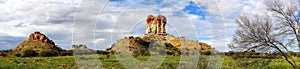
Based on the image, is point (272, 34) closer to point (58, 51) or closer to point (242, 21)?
point (242, 21)

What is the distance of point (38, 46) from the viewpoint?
6631cm

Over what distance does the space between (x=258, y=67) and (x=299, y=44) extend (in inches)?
114

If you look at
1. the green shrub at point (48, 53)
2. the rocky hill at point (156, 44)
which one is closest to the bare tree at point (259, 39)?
the rocky hill at point (156, 44)

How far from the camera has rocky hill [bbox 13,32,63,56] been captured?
199 ft

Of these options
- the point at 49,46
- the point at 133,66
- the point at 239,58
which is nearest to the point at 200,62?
the point at 133,66

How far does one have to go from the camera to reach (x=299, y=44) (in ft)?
86.6

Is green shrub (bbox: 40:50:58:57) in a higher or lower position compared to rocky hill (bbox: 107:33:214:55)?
lower

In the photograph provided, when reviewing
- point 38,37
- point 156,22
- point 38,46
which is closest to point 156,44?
point 156,22

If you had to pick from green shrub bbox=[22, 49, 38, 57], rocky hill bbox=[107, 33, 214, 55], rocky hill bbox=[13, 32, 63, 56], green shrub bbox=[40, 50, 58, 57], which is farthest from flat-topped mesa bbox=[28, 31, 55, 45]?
rocky hill bbox=[107, 33, 214, 55]

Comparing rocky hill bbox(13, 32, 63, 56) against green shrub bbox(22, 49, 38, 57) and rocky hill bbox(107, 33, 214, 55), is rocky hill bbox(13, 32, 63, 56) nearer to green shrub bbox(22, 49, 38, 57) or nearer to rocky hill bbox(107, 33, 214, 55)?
green shrub bbox(22, 49, 38, 57)

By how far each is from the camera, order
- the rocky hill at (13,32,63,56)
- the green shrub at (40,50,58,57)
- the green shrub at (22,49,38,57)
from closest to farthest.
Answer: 1. the green shrub at (40,50,58,57)
2. the green shrub at (22,49,38,57)
3. the rocky hill at (13,32,63,56)

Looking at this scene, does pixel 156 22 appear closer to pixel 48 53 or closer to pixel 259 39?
pixel 48 53

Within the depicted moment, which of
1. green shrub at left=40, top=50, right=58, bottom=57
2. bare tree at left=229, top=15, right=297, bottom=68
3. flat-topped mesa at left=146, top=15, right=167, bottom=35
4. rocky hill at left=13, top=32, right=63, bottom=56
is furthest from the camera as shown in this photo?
rocky hill at left=13, top=32, right=63, bottom=56

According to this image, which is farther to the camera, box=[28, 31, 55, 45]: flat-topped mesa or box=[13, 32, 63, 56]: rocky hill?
box=[28, 31, 55, 45]: flat-topped mesa
